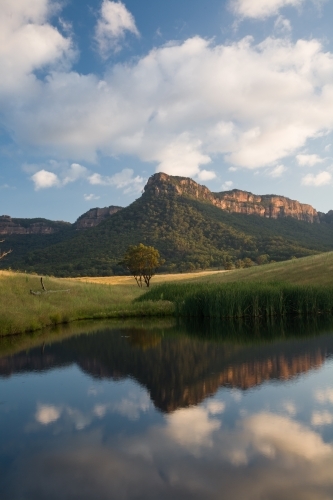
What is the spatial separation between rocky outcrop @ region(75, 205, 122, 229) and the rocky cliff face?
36.6m

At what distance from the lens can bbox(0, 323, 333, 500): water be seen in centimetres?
656

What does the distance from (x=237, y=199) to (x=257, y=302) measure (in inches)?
4856

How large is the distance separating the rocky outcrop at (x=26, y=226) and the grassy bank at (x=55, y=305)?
11181 centimetres

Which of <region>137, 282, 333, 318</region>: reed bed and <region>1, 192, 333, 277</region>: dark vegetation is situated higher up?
<region>1, 192, 333, 277</region>: dark vegetation

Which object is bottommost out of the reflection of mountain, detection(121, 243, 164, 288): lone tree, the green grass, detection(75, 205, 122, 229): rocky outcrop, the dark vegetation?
the reflection of mountain

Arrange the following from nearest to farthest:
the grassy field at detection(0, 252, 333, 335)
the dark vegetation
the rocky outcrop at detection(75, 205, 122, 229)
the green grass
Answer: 1. the grassy field at detection(0, 252, 333, 335)
2. the green grass
3. the dark vegetation
4. the rocky outcrop at detection(75, 205, 122, 229)

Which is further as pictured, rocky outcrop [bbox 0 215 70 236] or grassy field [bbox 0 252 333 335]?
rocky outcrop [bbox 0 215 70 236]

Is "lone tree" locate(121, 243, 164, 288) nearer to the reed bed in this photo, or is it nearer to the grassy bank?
the grassy bank

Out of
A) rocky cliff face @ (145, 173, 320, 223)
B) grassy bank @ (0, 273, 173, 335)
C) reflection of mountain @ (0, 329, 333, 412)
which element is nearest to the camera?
reflection of mountain @ (0, 329, 333, 412)

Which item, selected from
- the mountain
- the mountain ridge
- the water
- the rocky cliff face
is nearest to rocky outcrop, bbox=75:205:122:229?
the mountain ridge

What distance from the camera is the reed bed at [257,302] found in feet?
88.2

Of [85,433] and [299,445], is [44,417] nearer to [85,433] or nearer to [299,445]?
[85,433]

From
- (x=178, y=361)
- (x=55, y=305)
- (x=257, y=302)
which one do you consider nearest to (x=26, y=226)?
(x=55, y=305)

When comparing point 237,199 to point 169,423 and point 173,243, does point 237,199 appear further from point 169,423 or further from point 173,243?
point 169,423
